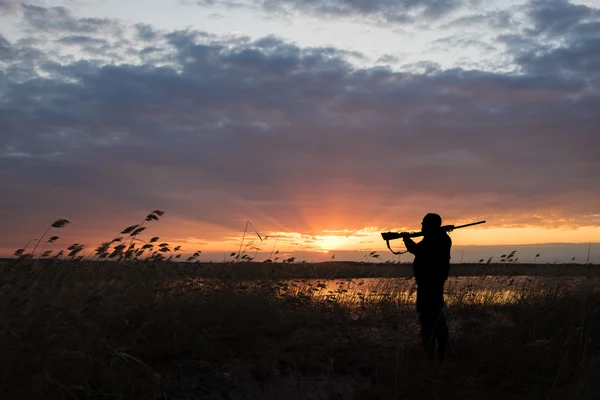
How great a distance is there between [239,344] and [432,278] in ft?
11.2

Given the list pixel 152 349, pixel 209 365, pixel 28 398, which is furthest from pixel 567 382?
pixel 28 398

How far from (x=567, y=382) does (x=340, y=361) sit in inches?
123

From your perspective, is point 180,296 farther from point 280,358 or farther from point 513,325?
point 513,325

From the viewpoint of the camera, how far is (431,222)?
8789 millimetres

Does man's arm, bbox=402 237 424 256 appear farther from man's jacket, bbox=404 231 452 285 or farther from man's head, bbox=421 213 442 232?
man's head, bbox=421 213 442 232

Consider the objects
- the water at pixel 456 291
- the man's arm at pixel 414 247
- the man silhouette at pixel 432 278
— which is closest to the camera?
the man silhouette at pixel 432 278

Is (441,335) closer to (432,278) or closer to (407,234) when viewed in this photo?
(432,278)

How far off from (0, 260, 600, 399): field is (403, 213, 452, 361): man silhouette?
372 millimetres

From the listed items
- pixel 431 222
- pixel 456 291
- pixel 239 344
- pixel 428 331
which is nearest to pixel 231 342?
pixel 239 344

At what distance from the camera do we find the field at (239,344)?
604cm

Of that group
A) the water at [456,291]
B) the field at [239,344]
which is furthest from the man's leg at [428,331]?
the water at [456,291]

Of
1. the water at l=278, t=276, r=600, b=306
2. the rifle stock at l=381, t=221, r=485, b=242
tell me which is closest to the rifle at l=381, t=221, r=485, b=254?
the rifle stock at l=381, t=221, r=485, b=242

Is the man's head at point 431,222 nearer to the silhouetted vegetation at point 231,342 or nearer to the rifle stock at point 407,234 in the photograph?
the rifle stock at point 407,234

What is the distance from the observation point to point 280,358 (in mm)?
7871
